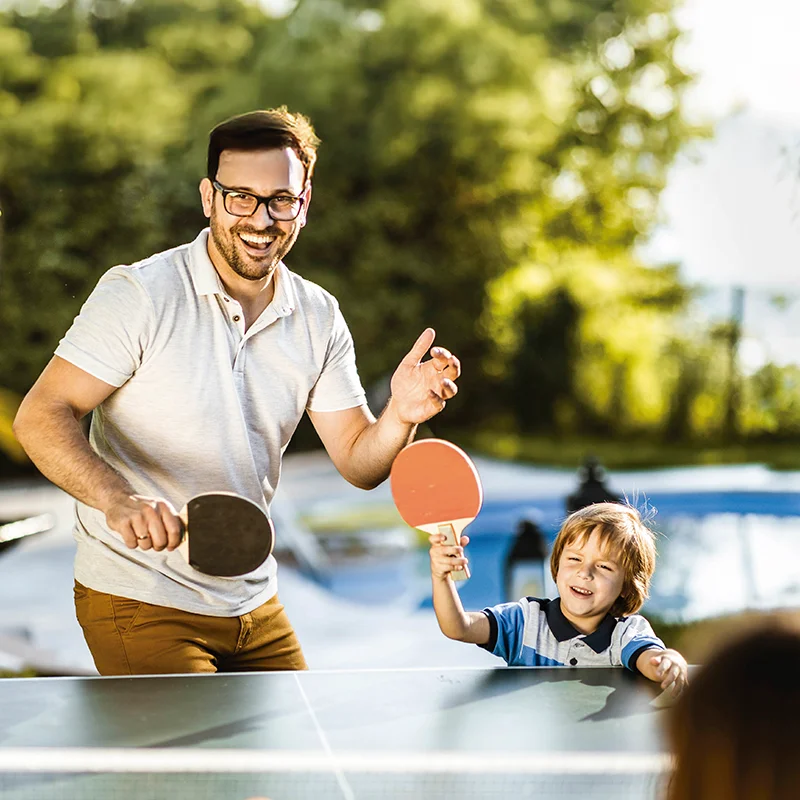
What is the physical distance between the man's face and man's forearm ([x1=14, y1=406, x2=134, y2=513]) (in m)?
0.49

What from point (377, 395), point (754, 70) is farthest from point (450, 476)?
point (754, 70)

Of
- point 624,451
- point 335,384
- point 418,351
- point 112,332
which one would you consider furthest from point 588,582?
point 624,451

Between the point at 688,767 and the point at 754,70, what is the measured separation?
11086 millimetres

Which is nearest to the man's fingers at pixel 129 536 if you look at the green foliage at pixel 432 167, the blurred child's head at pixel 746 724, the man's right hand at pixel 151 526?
the man's right hand at pixel 151 526

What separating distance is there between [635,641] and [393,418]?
0.70 m

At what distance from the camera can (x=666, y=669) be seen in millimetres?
1989

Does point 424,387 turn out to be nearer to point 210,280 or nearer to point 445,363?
point 445,363

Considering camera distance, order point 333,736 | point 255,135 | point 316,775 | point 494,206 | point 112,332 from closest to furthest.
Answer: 1. point 316,775
2. point 333,736
3. point 112,332
4. point 255,135
5. point 494,206

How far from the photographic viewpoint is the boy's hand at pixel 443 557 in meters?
2.23

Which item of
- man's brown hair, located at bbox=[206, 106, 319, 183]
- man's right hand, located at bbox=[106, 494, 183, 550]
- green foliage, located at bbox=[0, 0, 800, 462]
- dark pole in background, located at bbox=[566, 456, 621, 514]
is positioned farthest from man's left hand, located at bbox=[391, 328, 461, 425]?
green foliage, located at bbox=[0, 0, 800, 462]

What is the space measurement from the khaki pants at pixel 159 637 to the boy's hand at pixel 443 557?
463 mm

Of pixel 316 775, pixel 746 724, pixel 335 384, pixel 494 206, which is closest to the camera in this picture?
pixel 746 724

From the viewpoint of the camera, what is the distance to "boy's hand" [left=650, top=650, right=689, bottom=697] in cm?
195

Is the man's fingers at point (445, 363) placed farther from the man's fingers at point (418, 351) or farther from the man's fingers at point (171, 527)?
the man's fingers at point (171, 527)
